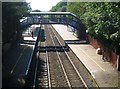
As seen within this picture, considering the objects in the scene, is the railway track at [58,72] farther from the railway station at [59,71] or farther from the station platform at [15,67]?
the station platform at [15,67]

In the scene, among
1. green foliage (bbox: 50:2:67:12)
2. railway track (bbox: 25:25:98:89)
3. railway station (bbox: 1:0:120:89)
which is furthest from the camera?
green foliage (bbox: 50:2:67:12)

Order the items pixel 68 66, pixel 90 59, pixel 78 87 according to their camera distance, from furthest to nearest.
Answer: pixel 90 59, pixel 68 66, pixel 78 87

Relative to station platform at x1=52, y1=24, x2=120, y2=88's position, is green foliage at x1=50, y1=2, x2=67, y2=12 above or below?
below

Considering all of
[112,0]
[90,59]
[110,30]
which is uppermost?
[112,0]

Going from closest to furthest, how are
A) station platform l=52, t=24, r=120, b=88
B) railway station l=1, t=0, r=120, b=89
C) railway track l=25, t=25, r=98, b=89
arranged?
railway track l=25, t=25, r=98, b=89
railway station l=1, t=0, r=120, b=89
station platform l=52, t=24, r=120, b=88

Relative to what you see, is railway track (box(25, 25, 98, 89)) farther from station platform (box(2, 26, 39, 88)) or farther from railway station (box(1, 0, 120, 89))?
station platform (box(2, 26, 39, 88))

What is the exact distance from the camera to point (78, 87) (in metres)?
18.6

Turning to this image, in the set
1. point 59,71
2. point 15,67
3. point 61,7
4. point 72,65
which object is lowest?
point 61,7

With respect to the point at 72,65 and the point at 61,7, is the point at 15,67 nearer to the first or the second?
the point at 72,65

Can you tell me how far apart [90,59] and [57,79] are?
790 centimetres

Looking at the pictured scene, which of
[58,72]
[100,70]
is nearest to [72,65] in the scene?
[58,72]

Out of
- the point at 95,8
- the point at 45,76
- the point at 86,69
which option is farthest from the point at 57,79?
the point at 95,8

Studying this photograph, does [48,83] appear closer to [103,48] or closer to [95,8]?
[103,48]

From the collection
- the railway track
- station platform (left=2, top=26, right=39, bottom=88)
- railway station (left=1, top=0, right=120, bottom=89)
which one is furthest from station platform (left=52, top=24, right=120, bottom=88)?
station platform (left=2, top=26, right=39, bottom=88)
